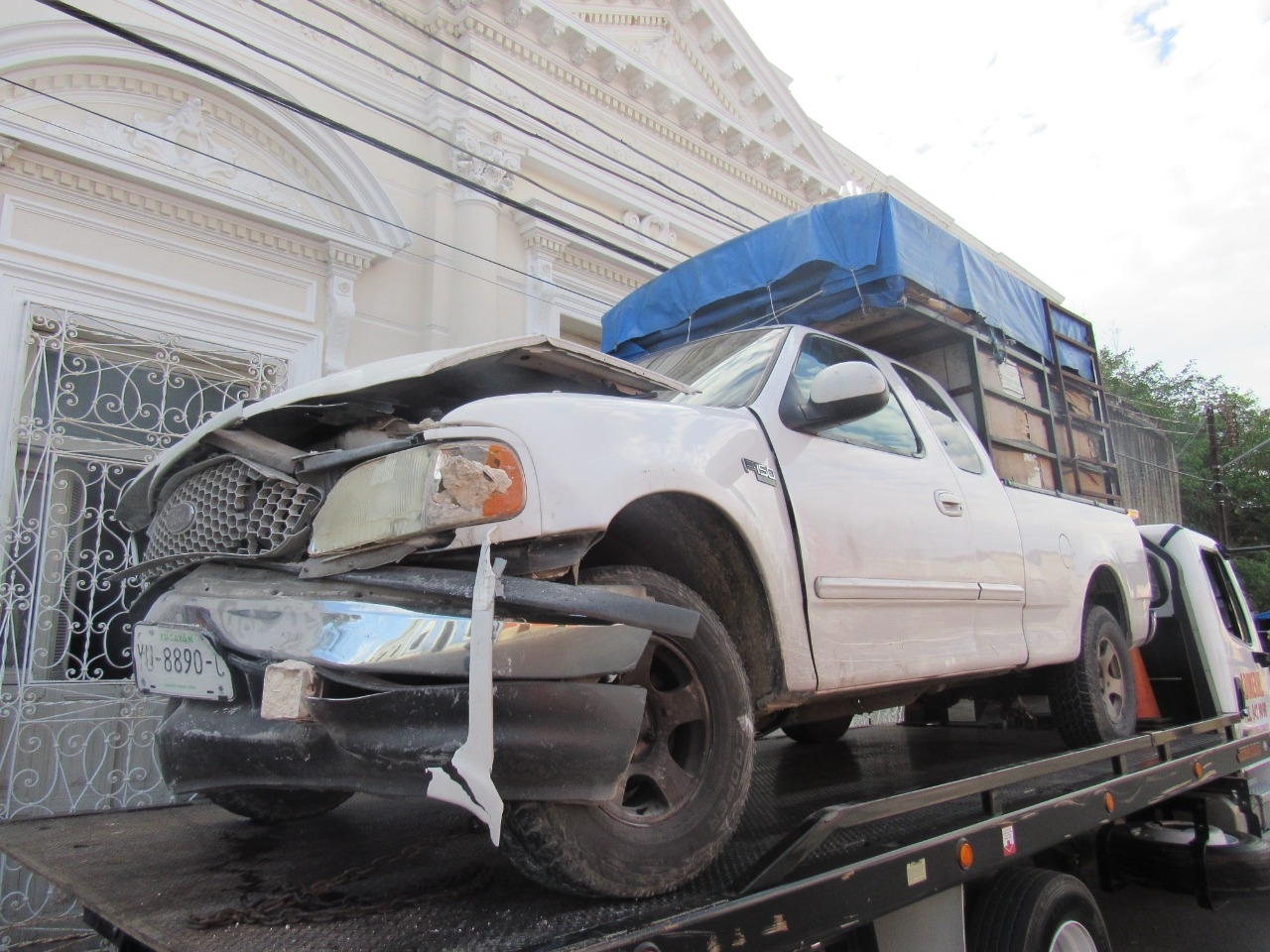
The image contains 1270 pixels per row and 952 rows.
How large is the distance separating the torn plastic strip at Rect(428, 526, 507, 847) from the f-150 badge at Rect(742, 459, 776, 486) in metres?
1.06

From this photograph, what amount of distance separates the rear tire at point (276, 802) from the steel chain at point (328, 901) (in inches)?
20.1

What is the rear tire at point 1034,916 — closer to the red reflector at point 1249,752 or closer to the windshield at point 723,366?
the windshield at point 723,366

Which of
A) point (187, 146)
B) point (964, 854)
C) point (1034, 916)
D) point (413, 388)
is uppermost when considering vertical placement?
point (187, 146)

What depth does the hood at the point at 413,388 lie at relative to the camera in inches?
86.8

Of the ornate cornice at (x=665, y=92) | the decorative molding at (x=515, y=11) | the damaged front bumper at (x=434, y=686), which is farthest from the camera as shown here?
the ornate cornice at (x=665, y=92)

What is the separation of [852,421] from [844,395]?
0.86ft

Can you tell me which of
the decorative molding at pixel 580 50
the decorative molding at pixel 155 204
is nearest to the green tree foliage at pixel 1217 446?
the decorative molding at pixel 580 50

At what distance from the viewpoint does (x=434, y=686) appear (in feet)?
5.81

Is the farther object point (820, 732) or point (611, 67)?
point (611, 67)

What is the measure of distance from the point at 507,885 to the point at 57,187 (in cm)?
603

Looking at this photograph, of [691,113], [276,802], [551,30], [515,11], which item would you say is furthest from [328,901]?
[691,113]

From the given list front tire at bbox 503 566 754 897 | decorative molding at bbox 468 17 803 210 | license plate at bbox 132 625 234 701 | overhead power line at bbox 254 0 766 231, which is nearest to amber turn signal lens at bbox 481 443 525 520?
front tire at bbox 503 566 754 897

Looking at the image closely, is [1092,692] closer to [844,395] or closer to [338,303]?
[844,395]

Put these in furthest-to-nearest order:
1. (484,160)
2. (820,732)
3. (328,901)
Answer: (484,160), (820,732), (328,901)
